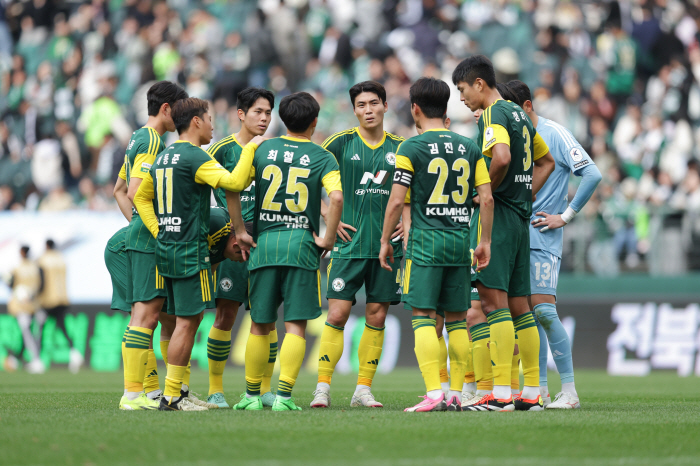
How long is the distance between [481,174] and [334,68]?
1349cm

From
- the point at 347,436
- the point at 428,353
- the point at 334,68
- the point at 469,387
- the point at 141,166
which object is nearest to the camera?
the point at 347,436

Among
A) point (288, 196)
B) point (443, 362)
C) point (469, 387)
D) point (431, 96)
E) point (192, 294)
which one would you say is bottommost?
point (469, 387)

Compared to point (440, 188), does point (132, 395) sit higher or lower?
lower

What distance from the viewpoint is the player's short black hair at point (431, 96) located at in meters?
6.49

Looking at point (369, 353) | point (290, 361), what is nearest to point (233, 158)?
point (290, 361)

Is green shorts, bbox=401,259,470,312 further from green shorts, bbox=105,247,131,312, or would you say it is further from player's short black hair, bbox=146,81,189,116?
green shorts, bbox=105,247,131,312

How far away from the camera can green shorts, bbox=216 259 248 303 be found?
24.0ft

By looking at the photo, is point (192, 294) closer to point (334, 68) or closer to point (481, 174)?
point (481, 174)

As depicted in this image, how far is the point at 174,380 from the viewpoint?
652cm

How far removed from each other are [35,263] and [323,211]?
952 cm

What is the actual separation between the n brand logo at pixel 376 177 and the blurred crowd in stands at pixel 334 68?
7.72 metres

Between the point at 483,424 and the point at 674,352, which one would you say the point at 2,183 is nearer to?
the point at 674,352

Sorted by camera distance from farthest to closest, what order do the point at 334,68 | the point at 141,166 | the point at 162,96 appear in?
the point at 334,68 < the point at 162,96 < the point at 141,166

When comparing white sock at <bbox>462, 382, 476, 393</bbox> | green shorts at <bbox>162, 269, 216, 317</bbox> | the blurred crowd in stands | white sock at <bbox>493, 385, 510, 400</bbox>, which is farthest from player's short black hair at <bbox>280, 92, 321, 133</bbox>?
the blurred crowd in stands
